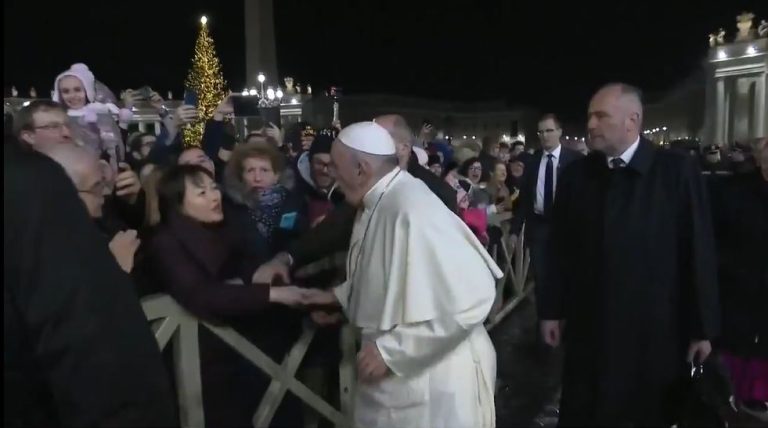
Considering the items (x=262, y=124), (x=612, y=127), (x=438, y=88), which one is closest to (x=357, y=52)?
(x=438, y=88)

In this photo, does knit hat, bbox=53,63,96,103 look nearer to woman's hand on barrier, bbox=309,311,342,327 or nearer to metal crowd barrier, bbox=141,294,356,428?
metal crowd barrier, bbox=141,294,356,428

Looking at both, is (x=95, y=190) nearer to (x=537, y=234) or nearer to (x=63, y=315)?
(x=63, y=315)

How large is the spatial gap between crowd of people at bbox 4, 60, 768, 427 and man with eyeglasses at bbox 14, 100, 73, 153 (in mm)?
15

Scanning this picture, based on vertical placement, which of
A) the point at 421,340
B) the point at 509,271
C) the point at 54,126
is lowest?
the point at 509,271

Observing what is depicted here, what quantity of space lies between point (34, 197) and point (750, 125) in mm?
48973

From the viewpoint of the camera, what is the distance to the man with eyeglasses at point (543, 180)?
23.5 ft

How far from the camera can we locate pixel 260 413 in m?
3.58

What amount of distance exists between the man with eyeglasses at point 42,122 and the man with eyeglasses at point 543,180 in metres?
4.51

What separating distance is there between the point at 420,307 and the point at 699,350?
6.38 feet

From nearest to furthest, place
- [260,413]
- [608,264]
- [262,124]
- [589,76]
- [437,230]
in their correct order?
[437,230], [260,413], [608,264], [262,124], [589,76]

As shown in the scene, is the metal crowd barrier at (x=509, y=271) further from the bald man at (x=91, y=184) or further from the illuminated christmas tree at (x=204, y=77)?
the illuminated christmas tree at (x=204, y=77)

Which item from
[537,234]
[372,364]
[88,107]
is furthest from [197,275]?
[537,234]

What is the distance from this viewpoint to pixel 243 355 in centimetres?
342

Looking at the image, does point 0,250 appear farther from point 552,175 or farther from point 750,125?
point 750,125
